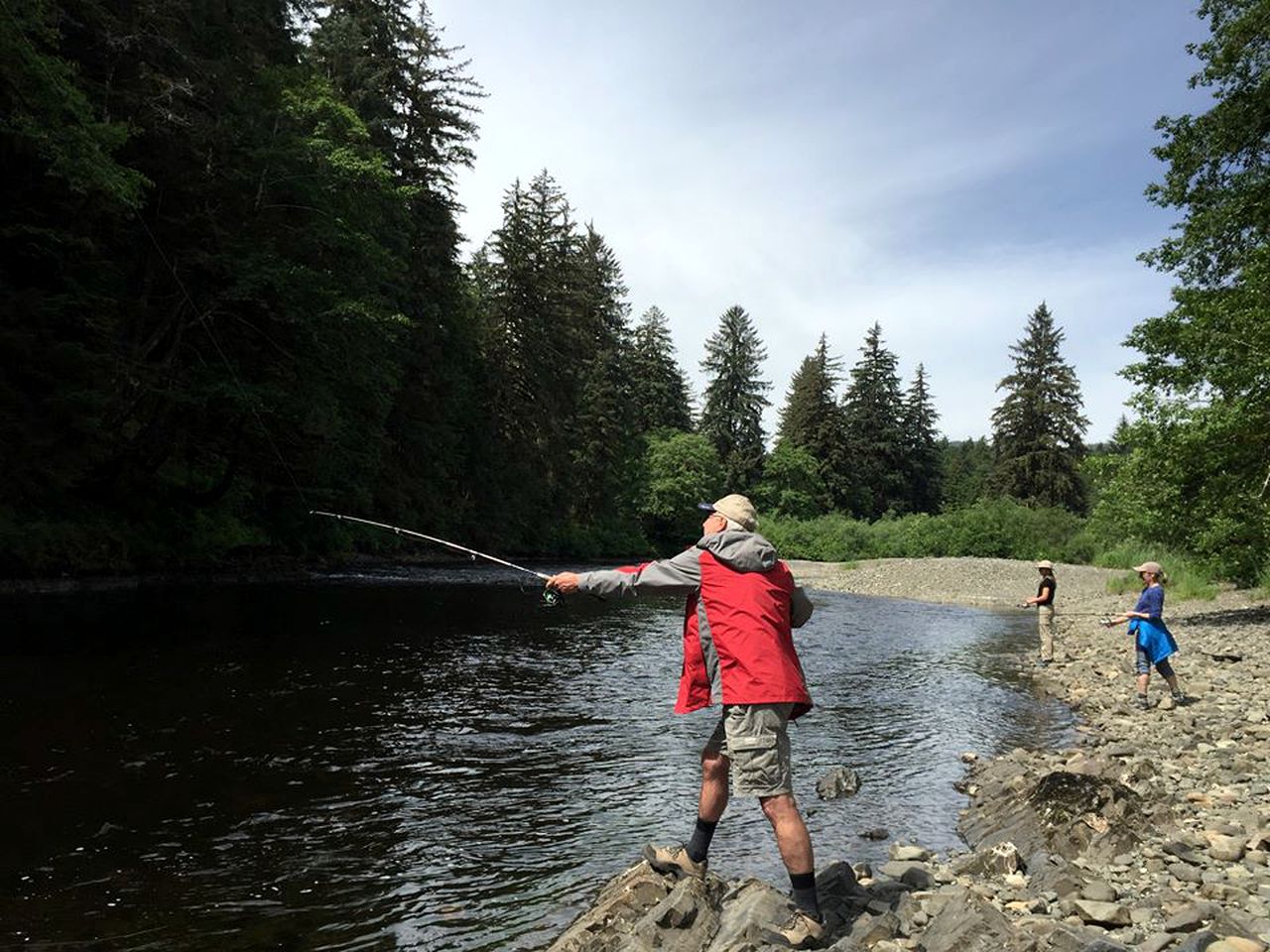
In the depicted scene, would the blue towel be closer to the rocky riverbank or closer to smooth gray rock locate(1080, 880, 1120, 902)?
the rocky riverbank

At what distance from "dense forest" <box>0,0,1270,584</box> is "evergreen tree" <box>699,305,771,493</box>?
126 ft

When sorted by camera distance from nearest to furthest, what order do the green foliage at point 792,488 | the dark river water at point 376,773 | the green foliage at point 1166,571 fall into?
the dark river water at point 376,773 → the green foliage at point 1166,571 → the green foliage at point 792,488

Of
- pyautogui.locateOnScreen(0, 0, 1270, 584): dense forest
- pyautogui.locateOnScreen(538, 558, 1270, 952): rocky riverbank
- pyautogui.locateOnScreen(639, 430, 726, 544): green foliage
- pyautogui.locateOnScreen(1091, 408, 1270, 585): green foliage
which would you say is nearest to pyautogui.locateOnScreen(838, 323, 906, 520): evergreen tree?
pyautogui.locateOnScreen(639, 430, 726, 544): green foliage

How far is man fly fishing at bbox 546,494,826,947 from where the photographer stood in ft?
15.1

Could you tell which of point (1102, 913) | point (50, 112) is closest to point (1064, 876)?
point (1102, 913)

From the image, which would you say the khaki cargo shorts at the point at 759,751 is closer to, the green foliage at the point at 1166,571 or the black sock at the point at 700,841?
the black sock at the point at 700,841

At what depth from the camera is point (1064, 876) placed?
537 cm

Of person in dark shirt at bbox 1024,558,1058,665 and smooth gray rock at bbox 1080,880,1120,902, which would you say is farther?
person in dark shirt at bbox 1024,558,1058,665

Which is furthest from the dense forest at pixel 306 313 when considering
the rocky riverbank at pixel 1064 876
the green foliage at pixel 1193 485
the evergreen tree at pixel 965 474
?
the evergreen tree at pixel 965 474

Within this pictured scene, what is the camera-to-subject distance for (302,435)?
94.3ft

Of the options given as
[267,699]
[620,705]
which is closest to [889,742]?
[620,705]

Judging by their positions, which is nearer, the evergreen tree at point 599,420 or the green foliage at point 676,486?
the evergreen tree at point 599,420

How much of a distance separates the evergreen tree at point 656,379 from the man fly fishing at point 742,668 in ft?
252

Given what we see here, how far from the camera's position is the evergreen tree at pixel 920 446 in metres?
93.9
